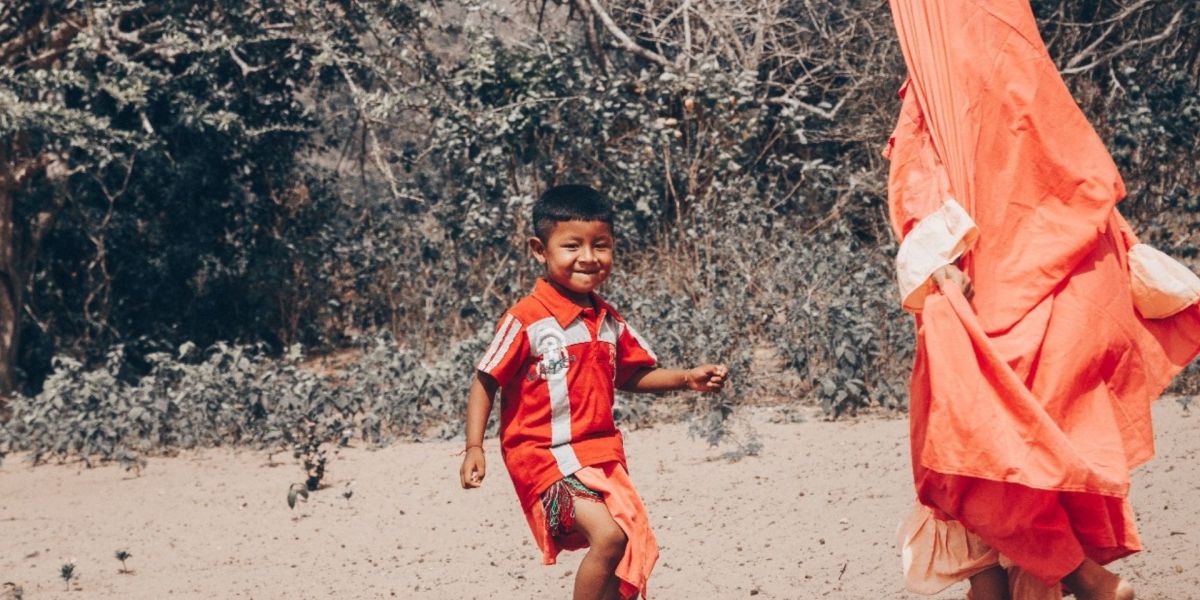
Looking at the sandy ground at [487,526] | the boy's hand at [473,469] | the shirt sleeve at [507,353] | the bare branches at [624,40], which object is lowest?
the sandy ground at [487,526]

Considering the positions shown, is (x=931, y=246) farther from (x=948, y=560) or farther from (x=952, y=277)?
(x=948, y=560)

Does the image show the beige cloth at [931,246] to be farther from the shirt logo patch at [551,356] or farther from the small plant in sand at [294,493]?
the small plant in sand at [294,493]

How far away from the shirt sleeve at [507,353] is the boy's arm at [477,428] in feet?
0.15

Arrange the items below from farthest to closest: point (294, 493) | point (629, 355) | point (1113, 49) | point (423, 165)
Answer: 1. point (423, 165)
2. point (1113, 49)
3. point (294, 493)
4. point (629, 355)

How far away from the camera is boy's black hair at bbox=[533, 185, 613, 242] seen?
3.49 meters

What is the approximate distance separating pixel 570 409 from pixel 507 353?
216mm

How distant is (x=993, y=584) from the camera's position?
133 inches

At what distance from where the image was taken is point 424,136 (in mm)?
11352

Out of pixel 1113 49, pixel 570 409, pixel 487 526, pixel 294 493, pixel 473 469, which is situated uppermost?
pixel 1113 49

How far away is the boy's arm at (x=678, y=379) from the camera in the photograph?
355 centimetres

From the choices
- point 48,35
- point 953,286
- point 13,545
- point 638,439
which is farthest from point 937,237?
point 48,35

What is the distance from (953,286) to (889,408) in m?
3.82

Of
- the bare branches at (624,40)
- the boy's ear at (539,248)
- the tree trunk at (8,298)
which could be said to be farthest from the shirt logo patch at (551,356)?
the tree trunk at (8,298)

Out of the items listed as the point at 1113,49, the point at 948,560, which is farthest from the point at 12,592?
the point at 1113,49
